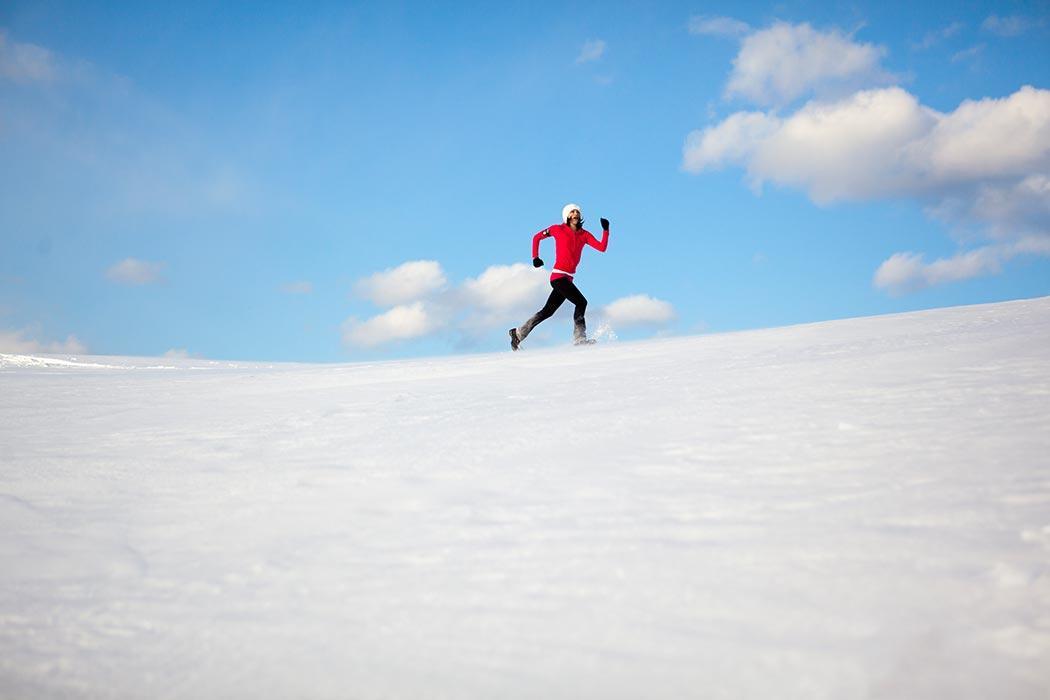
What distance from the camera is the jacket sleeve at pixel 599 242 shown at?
995 centimetres

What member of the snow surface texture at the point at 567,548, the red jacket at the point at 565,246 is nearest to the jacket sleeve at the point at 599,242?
the red jacket at the point at 565,246

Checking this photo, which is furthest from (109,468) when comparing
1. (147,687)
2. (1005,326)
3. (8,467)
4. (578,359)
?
(1005,326)

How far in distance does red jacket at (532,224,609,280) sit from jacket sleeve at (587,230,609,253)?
24 mm

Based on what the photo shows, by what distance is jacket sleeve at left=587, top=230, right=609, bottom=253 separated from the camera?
9945mm

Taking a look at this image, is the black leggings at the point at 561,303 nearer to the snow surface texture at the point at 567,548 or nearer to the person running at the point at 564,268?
the person running at the point at 564,268

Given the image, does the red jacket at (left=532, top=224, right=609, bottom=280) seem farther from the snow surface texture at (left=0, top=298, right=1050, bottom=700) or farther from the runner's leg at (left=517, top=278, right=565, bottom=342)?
the snow surface texture at (left=0, top=298, right=1050, bottom=700)

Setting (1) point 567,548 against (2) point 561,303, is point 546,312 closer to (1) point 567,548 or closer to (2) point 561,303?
(2) point 561,303

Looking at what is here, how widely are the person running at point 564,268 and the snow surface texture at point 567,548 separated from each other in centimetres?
556

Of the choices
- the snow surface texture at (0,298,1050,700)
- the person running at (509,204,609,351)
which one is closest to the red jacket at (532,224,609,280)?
the person running at (509,204,609,351)

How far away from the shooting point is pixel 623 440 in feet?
10.3

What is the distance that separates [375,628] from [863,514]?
1.44 meters

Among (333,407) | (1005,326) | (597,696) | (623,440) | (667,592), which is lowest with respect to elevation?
(597,696)

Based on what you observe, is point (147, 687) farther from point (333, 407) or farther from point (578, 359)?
point (578, 359)

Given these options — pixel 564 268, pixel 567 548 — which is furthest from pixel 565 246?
pixel 567 548
